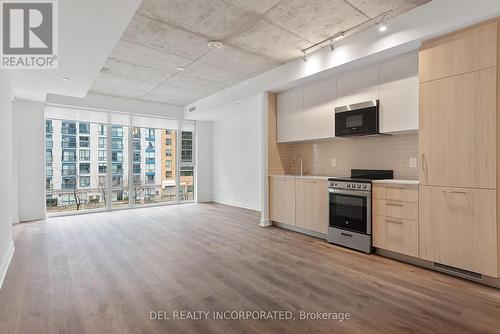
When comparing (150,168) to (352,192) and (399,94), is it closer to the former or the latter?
(352,192)

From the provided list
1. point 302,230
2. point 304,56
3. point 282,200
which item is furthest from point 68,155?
point 304,56

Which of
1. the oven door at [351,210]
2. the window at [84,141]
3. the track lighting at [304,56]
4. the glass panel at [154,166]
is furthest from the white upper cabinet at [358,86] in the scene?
the window at [84,141]

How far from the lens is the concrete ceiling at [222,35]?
9.75ft

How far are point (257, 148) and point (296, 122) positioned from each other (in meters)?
2.28

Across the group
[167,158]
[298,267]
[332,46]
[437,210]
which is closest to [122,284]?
[298,267]

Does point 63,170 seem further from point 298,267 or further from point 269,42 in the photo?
point 298,267

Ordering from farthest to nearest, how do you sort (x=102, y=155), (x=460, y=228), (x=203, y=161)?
(x=203, y=161) < (x=102, y=155) < (x=460, y=228)

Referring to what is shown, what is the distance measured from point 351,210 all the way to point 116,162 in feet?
19.4

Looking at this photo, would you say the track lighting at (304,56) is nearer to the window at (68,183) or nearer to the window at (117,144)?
the window at (117,144)

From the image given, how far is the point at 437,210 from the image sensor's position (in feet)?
9.53

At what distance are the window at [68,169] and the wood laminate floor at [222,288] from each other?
2325 mm

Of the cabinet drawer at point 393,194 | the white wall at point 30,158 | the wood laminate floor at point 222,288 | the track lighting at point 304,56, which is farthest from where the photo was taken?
the white wall at point 30,158

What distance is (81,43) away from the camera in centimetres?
316

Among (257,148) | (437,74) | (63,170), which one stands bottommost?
(63,170)
